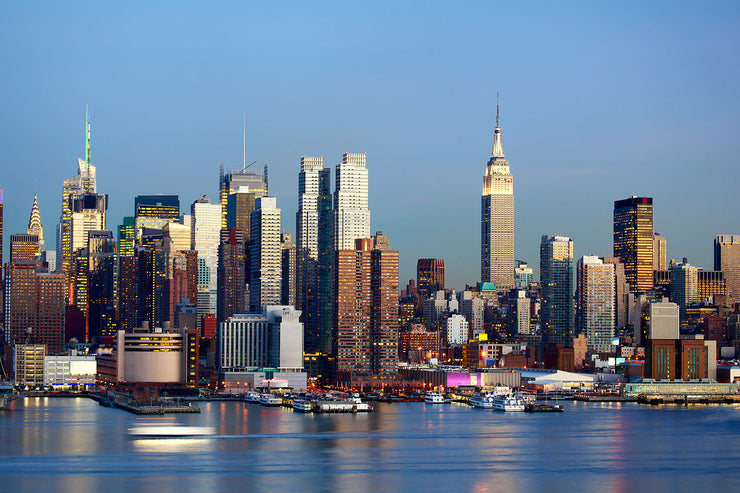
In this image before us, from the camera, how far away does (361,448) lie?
70.5 m

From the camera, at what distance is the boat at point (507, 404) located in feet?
358

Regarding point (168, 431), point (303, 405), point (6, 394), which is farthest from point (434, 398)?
point (168, 431)

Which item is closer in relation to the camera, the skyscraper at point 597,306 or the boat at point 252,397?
the boat at point 252,397

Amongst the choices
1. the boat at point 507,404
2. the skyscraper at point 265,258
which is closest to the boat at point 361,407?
the boat at point 507,404

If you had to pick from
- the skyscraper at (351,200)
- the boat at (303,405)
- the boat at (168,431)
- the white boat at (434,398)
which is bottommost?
the white boat at (434,398)

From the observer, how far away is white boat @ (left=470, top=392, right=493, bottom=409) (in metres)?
113

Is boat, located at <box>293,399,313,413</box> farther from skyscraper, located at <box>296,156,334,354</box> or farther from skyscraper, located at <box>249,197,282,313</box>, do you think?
skyscraper, located at <box>249,197,282,313</box>

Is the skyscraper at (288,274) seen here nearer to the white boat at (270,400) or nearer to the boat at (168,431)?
the white boat at (270,400)

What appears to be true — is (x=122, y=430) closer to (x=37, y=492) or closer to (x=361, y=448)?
(x=361, y=448)

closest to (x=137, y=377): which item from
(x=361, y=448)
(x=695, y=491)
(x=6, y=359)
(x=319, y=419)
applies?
(x=6, y=359)

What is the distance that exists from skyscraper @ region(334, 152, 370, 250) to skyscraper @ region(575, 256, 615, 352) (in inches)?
1831

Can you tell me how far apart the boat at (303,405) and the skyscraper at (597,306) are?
9362 centimetres

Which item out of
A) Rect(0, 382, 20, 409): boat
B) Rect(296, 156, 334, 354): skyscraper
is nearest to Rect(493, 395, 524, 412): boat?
Rect(296, 156, 334, 354): skyscraper

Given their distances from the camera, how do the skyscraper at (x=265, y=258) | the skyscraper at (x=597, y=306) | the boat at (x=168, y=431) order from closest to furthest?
the boat at (x=168, y=431), the skyscraper at (x=265, y=258), the skyscraper at (x=597, y=306)
